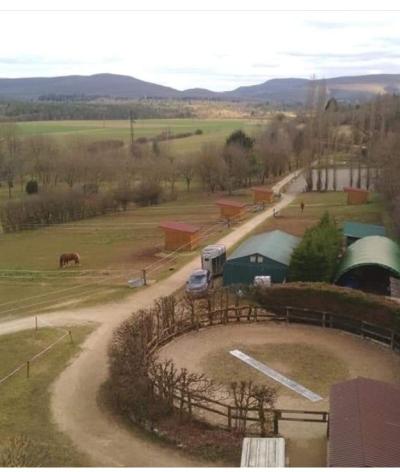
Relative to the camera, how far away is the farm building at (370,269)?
2170 centimetres

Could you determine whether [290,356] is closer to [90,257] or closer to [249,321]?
[249,321]

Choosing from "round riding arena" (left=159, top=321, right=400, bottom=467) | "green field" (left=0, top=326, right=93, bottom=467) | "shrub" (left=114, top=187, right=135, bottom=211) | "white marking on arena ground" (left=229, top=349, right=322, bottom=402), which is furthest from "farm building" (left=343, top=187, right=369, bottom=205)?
"white marking on arena ground" (left=229, top=349, right=322, bottom=402)

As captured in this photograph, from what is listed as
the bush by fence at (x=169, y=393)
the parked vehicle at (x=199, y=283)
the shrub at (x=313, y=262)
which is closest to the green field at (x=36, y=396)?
the bush by fence at (x=169, y=393)

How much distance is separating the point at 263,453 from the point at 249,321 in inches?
366

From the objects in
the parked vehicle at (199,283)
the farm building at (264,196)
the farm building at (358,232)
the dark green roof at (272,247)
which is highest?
the dark green roof at (272,247)

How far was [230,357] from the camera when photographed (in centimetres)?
1706

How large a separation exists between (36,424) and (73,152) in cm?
5178

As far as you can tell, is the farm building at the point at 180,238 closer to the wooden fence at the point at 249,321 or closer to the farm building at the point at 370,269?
the farm building at the point at 370,269

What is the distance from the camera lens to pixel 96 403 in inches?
574

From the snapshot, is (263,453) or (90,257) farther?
(90,257)

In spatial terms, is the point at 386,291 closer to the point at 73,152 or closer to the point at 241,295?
the point at 241,295

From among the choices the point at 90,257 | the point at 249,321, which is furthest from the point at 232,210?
the point at 249,321

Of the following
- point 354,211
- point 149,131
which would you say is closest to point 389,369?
point 354,211

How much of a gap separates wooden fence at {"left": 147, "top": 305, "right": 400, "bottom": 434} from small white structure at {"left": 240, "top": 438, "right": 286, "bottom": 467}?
169 centimetres
